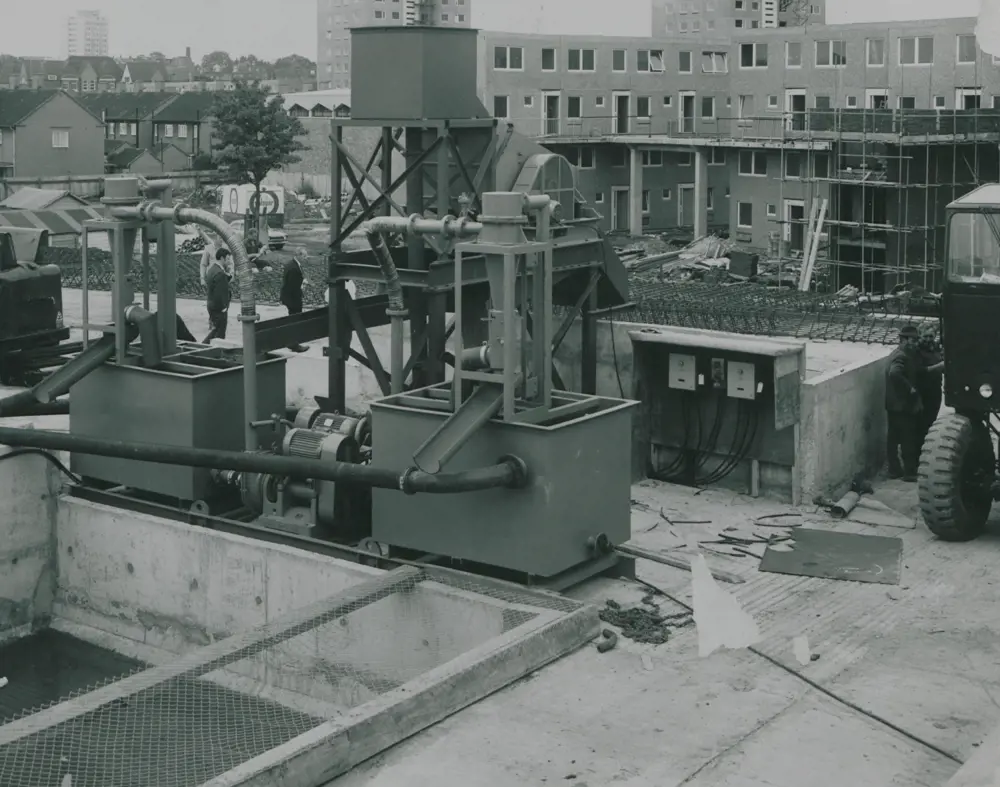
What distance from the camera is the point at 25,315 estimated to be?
22703 mm

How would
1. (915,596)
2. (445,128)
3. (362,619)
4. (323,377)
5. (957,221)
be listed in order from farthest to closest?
(323,377) → (445,128) → (957,221) → (915,596) → (362,619)

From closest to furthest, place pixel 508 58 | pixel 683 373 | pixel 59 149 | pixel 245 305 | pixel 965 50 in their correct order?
pixel 245 305 < pixel 683 373 < pixel 965 50 < pixel 508 58 < pixel 59 149

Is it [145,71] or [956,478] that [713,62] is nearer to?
[956,478]

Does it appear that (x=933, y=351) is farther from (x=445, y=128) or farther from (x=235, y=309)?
(x=235, y=309)

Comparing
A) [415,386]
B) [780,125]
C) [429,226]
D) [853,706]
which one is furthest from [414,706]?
[780,125]

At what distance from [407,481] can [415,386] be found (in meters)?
5.59

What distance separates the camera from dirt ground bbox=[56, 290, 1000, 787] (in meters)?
9.37

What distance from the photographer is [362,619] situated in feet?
39.8

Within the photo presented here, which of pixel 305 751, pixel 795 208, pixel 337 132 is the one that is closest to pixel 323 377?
pixel 337 132

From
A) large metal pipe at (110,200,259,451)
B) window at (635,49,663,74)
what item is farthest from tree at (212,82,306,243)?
large metal pipe at (110,200,259,451)

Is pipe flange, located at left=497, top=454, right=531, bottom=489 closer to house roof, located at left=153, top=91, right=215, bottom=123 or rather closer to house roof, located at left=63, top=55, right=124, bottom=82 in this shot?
house roof, located at left=153, top=91, right=215, bottom=123

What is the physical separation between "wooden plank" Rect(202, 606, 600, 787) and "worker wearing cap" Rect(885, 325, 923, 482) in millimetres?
6299

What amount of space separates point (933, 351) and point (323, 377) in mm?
8170

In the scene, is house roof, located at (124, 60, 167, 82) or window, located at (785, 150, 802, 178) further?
house roof, located at (124, 60, 167, 82)
